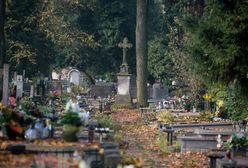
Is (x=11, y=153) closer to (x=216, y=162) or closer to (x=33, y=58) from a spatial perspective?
(x=216, y=162)

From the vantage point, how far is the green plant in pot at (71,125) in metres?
13.7

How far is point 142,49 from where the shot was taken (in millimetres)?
37594

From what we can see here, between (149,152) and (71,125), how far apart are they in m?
4.26

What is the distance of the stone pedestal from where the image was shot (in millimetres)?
37728

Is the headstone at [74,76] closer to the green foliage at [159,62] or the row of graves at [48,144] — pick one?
the green foliage at [159,62]

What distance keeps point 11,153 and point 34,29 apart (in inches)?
1198

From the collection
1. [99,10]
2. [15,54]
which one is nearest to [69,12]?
[99,10]

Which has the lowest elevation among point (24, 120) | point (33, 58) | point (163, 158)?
point (163, 158)

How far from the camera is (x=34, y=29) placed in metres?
42.9

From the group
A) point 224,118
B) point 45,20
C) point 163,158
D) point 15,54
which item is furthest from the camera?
point 45,20

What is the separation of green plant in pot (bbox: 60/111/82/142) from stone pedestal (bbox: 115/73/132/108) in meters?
23.4

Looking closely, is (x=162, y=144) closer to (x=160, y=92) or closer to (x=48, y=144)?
(x=48, y=144)

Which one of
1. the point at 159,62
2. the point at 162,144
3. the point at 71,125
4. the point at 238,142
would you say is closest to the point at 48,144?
the point at 71,125

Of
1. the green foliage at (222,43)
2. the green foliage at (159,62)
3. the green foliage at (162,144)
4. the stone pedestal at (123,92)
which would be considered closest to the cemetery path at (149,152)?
the green foliage at (162,144)
